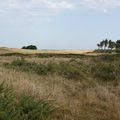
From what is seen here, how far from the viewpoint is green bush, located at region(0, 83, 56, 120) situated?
7.48 meters

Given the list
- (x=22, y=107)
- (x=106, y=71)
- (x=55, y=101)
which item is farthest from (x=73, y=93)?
(x=106, y=71)

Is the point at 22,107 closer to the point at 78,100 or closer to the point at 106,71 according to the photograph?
the point at 78,100

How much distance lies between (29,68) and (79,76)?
7.50 ft

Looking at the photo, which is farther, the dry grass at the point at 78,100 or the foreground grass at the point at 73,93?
the foreground grass at the point at 73,93

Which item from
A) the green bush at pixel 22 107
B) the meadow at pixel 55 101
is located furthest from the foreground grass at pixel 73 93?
the green bush at pixel 22 107

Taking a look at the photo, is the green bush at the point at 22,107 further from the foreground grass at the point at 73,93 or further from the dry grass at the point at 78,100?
the dry grass at the point at 78,100

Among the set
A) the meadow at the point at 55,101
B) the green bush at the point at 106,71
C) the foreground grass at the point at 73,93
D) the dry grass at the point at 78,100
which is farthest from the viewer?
the green bush at the point at 106,71

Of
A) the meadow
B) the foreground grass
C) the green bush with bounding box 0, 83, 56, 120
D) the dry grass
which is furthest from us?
the foreground grass

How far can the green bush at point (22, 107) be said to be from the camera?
7.48 metres

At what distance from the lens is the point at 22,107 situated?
8.39 metres

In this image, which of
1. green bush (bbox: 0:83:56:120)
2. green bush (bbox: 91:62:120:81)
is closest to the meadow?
green bush (bbox: 0:83:56:120)

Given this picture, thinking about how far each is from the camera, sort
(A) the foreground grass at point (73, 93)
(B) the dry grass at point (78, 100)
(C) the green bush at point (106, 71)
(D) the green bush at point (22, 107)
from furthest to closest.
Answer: (C) the green bush at point (106, 71), (A) the foreground grass at point (73, 93), (B) the dry grass at point (78, 100), (D) the green bush at point (22, 107)

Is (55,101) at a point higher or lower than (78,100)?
higher

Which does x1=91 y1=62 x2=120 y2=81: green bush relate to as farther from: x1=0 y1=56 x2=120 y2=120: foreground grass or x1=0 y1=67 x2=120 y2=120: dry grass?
x1=0 y1=67 x2=120 y2=120: dry grass
